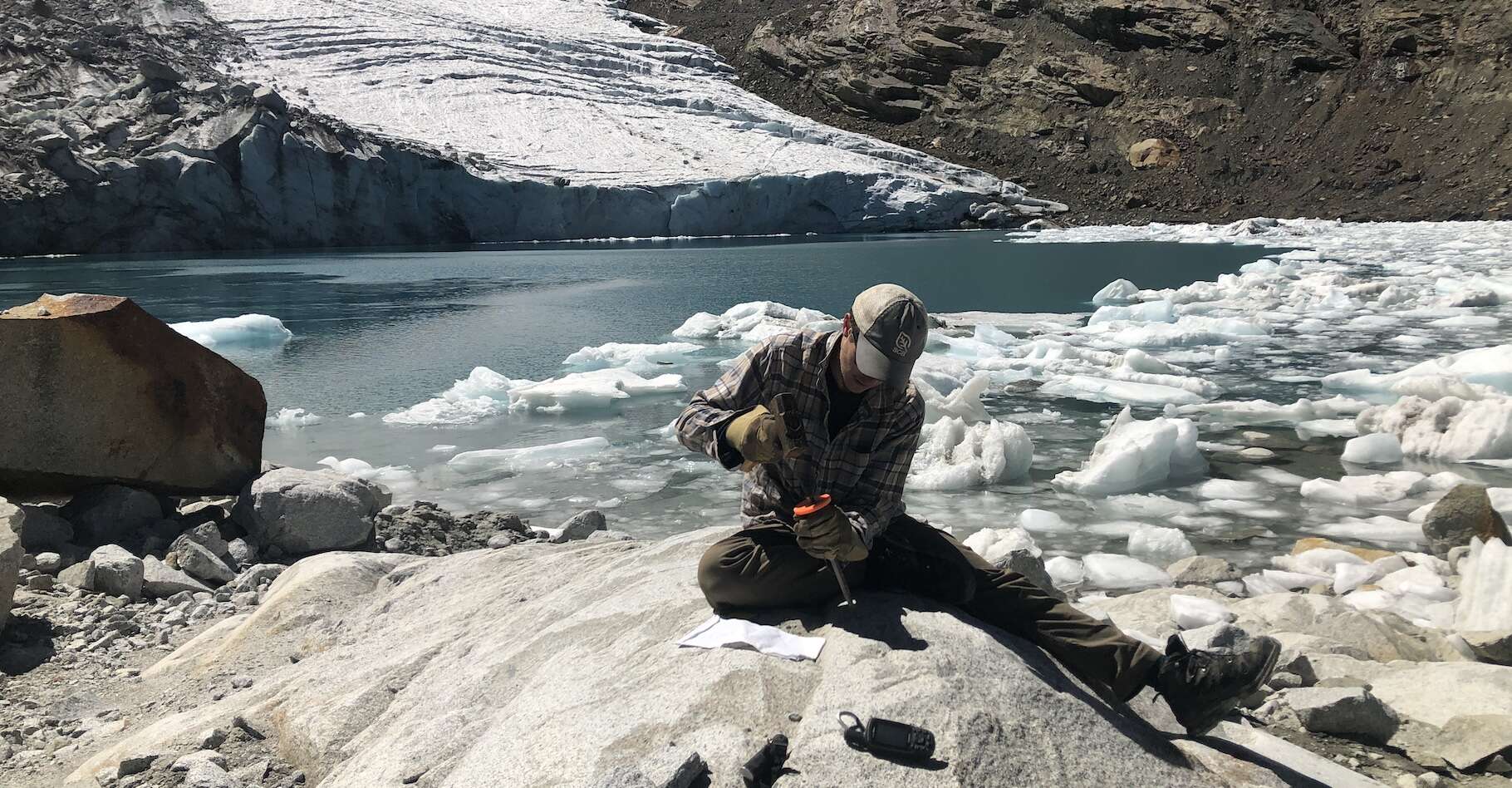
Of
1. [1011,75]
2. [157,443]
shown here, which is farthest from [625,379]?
[1011,75]

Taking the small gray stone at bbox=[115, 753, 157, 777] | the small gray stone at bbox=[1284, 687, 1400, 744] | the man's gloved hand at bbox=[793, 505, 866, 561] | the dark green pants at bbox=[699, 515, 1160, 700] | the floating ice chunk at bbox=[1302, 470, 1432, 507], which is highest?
the man's gloved hand at bbox=[793, 505, 866, 561]

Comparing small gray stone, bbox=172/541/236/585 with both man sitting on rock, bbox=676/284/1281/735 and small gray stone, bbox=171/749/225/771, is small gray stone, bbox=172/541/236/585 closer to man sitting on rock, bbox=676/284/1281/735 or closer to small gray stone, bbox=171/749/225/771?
small gray stone, bbox=171/749/225/771

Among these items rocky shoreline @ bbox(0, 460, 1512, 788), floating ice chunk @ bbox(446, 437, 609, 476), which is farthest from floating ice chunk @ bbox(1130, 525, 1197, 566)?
floating ice chunk @ bbox(446, 437, 609, 476)

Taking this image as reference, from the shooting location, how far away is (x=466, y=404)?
9.66 m

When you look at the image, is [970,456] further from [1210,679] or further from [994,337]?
[994,337]

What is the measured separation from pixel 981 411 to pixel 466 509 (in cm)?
389

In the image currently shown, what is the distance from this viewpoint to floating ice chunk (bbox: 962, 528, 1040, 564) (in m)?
4.51

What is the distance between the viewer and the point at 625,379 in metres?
10.5

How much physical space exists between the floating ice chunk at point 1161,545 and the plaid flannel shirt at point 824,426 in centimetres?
292

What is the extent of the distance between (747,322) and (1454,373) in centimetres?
795

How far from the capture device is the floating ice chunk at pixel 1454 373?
27.6 feet

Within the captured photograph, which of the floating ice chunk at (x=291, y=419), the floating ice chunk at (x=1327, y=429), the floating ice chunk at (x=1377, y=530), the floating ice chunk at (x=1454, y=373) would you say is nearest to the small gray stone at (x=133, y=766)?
the floating ice chunk at (x=1377, y=530)

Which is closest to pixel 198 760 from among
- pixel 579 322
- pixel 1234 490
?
pixel 1234 490

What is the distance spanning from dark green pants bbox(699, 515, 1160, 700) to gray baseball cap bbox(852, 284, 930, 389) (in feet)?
1.77
